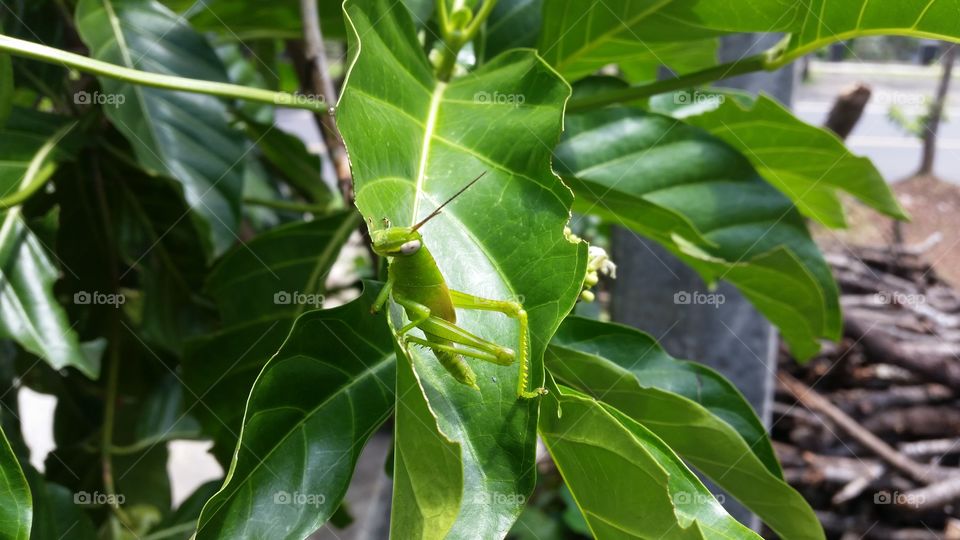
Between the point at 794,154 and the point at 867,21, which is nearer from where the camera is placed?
the point at 867,21

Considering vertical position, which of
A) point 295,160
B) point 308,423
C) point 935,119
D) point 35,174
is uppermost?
point 35,174

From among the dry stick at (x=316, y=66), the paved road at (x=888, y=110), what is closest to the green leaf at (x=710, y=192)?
the dry stick at (x=316, y=66)

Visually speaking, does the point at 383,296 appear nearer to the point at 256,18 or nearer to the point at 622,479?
the point at 622,479

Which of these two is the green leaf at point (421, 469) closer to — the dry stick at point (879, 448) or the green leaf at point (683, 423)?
the green leaf at point (683, 423)

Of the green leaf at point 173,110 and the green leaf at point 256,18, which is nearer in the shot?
the green leaf at point 173,110

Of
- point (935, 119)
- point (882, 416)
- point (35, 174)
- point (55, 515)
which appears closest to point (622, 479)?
point (55, 515)

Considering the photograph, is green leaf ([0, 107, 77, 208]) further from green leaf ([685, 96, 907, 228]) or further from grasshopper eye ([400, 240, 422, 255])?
green leaf ([685, 96, 907, 228])

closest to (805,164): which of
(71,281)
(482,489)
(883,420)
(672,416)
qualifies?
(672,416)

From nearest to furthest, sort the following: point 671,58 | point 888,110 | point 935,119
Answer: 1. point 671,58
2. point 935,119
3. point 888,110
